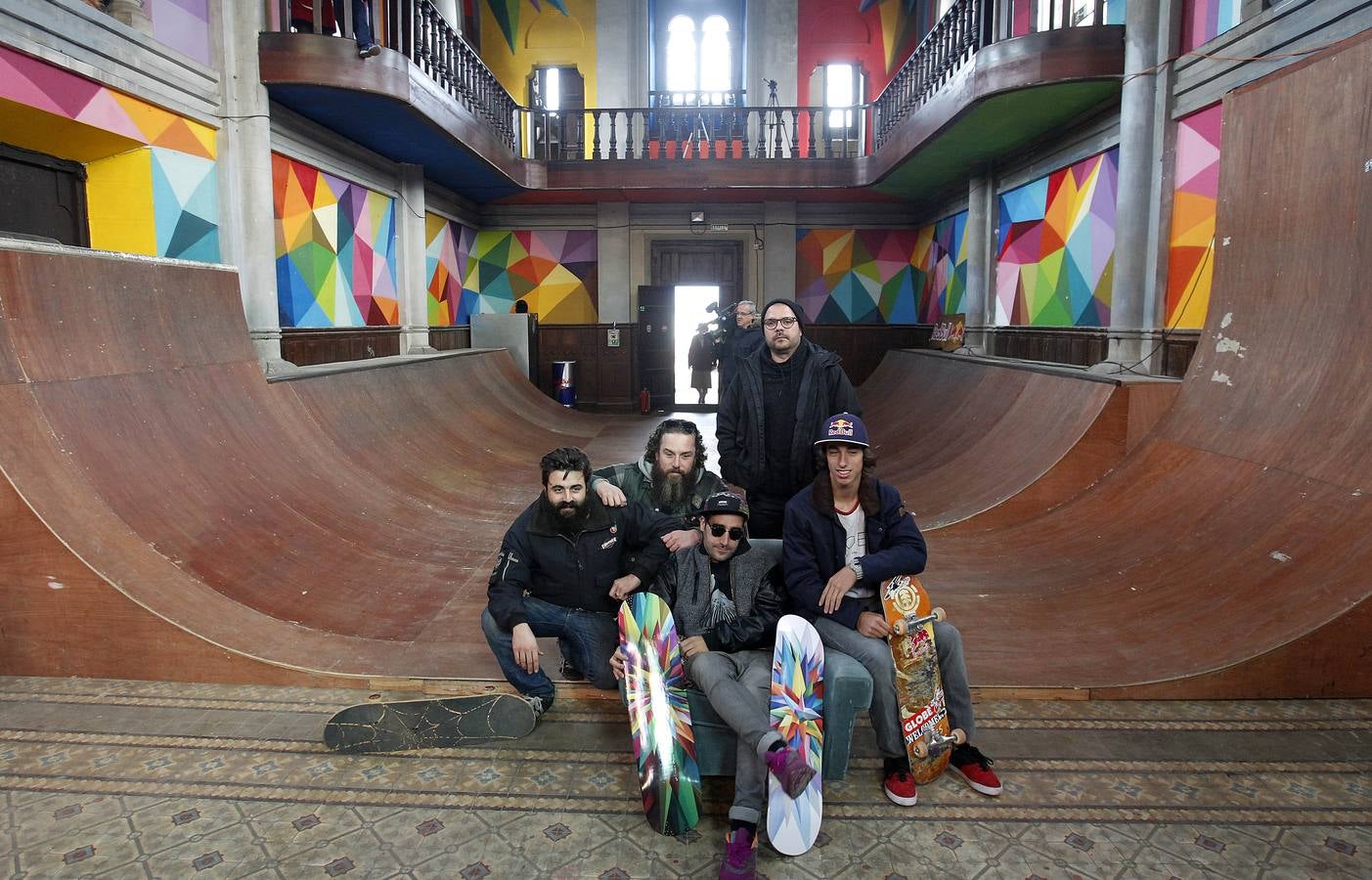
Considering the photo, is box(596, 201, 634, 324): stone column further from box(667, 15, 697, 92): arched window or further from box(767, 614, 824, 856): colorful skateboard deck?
box(767, 614, 824, 856): colorful skateboard deck

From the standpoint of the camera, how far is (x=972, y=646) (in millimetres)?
3576

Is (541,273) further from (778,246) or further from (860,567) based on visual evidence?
(860,567)

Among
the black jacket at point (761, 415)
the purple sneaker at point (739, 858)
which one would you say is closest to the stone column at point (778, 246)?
the black jacket at point (761, 415)

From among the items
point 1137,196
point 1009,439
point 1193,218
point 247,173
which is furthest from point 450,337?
point 1193,218

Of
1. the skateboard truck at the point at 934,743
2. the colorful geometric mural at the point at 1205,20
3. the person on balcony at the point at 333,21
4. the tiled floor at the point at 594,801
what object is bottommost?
the tiled floor at the point at 594,801

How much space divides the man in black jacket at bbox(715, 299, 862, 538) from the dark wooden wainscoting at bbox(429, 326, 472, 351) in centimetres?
862

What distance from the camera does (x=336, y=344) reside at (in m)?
8.45

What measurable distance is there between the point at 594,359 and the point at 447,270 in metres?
2.81

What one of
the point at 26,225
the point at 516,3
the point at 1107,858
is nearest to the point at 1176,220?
the point at 1107,858

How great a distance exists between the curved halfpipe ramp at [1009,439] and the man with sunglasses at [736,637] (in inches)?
114

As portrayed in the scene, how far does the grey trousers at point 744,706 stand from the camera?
2.31 metres

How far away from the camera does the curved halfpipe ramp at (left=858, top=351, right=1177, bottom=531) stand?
554 cm

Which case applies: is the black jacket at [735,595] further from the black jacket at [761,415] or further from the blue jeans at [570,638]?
the black jacket at [761,415]

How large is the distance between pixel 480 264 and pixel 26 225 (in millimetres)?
8365
